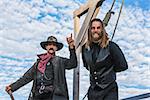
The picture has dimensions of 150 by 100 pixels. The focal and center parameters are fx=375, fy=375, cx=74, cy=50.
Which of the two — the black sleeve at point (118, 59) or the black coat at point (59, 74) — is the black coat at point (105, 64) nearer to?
the black sleeve at point (118, 59)

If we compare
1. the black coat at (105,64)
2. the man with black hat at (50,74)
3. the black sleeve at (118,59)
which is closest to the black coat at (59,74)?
the man with black hat at (50,74)

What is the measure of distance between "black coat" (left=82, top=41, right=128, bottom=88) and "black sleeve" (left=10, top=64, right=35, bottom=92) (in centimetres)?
119

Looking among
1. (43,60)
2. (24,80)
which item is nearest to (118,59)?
(43,60)

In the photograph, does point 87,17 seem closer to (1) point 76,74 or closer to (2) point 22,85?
(1) point 76,74

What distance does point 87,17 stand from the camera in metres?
4.58

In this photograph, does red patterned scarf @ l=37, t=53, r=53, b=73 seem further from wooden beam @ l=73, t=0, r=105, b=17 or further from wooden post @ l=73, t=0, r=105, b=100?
wooden beam @ l=73, t=0, r=105, b=17

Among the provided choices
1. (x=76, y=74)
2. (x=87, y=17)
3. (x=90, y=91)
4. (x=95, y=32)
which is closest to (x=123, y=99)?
(x=90, y=91)

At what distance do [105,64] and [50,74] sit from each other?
1.04 meters

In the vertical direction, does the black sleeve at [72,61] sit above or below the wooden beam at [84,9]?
below

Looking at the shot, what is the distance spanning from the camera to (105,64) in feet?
9.83

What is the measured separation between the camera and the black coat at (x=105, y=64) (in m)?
2.96

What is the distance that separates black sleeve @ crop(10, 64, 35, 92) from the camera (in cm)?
411

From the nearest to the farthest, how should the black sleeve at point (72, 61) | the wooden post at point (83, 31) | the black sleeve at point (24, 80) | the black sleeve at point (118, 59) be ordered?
the black sleeve at point (118, 59)
the black sleeve at point (72, 61)
the black sleeve at point (24, 80)
the wooden post at point (83, 31)

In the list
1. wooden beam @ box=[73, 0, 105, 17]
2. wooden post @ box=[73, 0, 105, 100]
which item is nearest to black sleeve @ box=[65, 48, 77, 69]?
wooden post @ box=[73, 0, 105, 100]
